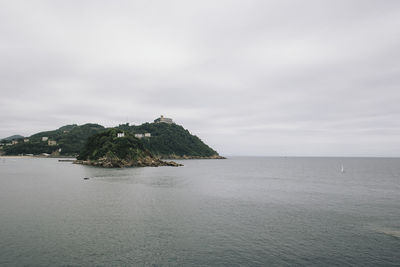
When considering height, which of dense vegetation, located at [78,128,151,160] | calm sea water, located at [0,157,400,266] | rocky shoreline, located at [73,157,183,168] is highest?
dense vegetation, located at [78,128,151,160]

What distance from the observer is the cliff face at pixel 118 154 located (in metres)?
162

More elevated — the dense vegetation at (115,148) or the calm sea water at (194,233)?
the dense vegetation at (115,148)

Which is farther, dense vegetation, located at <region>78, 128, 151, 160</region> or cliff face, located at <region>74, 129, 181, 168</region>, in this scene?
dense vegetation, located at <region>78, 128, 151, 160</region>

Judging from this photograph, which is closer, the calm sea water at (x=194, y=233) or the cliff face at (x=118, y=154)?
the calm sea water at (x=194, y=233)

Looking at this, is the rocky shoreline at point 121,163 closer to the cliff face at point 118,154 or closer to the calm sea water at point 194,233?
the cliff face at point 118,154

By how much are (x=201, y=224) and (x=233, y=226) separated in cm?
471

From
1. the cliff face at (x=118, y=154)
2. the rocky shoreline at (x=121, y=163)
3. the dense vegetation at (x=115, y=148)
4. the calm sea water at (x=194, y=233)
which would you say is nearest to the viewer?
the calm sea water at (x=194, y=233)

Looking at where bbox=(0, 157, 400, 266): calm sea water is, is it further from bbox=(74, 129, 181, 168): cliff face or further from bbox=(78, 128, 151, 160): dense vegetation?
bbox=(78, 128, 151, 160): dense vegetation

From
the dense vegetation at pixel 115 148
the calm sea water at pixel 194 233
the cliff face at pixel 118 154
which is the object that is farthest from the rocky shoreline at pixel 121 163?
the calm sea water at pixel 194 233

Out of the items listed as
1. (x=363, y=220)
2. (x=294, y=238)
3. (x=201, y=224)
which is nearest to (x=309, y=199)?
(x=363, y=220)

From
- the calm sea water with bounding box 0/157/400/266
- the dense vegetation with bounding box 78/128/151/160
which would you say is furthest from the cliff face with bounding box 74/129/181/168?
the calm sea water with bounding box 0/157/400/266

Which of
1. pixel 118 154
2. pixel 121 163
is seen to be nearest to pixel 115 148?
pixel 118 154

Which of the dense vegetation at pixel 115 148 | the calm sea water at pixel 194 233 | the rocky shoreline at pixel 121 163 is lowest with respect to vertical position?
the calm sea water at pixel 194 233

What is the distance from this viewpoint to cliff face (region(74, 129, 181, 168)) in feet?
531
